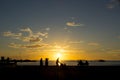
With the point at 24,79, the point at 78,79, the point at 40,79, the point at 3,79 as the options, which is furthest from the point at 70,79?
the point at 3,79

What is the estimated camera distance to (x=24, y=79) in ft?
87.3

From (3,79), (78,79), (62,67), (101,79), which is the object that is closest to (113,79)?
(101,79)

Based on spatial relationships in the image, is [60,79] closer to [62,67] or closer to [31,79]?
[31,79]

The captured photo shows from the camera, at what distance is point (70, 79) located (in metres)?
26.3

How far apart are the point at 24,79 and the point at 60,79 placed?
375cm

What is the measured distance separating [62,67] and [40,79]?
56.2ft

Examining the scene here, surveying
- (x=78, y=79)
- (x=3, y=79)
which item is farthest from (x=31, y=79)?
(x=78, y=79)

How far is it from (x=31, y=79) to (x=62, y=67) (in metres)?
17.3

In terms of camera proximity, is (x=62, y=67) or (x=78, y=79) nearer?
(x=78, y=79)

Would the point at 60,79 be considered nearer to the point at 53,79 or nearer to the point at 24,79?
the point at 53,79

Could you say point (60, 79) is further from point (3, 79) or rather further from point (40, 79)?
point (3, 79)

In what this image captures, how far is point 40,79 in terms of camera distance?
2669 centimetres

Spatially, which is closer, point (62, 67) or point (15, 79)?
point (15, 79)

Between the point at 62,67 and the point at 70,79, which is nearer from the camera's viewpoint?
the point at 70,79
